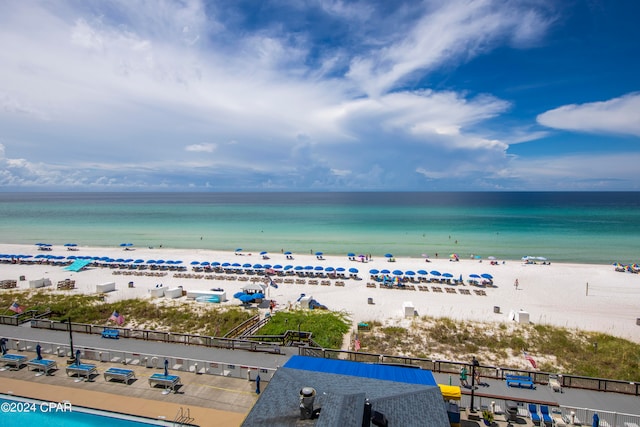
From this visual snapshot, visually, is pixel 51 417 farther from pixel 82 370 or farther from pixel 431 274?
pixel 431 274

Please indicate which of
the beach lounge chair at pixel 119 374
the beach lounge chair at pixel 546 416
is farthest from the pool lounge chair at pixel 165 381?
the beach lounge chair at pixel 546 416

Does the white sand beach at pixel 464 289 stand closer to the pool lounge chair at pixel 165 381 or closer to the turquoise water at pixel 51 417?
the pool lounge chair at pixel 165 381

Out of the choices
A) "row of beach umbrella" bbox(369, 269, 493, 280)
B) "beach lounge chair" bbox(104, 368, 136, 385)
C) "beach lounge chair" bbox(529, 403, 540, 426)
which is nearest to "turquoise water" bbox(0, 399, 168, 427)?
"beach lounge chair" bbox(104, 368, 136, 385)

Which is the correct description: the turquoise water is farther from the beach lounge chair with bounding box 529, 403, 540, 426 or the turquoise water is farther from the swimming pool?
the beach lounge chair with bounding box 529, 403, 540, 426

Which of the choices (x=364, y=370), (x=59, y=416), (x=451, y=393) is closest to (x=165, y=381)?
(x=59, y=416)

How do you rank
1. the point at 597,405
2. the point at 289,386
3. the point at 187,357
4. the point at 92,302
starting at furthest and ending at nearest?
the point at 92,302 < the point at 187,357 < the point at 597,405 < the point at 289,386

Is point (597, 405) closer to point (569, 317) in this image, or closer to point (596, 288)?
point (569, 317)

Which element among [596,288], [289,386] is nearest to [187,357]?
[289,386]

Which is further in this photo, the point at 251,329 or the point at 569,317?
the point at 569,317
